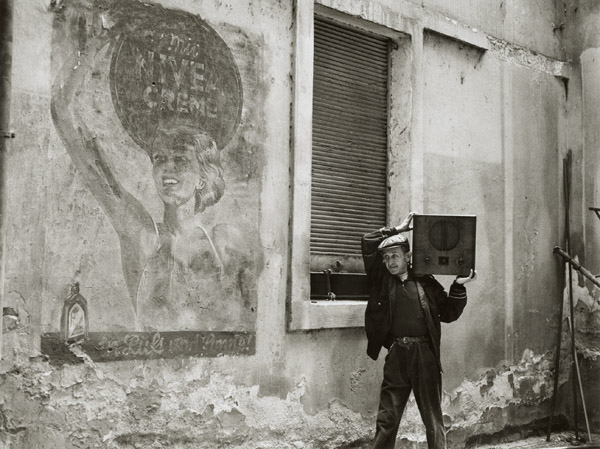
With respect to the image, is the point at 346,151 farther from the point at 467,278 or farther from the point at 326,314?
the point at 467,278

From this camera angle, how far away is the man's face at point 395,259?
629 centimetres

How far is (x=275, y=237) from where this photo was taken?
645 cm

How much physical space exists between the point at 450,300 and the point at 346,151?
169cm

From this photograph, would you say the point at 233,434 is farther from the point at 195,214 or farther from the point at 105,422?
the point at 195,214

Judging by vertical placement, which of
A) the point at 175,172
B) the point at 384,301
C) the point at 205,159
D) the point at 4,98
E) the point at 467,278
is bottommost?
the point at 384,301

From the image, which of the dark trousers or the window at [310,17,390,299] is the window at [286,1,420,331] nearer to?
the window at [310,17,390,299]

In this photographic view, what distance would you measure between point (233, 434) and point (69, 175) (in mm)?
2172

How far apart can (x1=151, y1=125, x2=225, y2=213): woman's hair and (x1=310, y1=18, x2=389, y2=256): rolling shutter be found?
115cm

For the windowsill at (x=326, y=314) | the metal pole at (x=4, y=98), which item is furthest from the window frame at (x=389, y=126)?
the metal pole at (x=4, y=98)


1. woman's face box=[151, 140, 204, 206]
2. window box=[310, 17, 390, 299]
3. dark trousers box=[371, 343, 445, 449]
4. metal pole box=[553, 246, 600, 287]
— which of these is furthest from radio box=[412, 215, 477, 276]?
metal pole box=[553, 246, 600, 287]

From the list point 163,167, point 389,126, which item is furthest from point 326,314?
point 389,126

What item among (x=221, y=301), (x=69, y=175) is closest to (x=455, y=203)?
(x=221, y=301)

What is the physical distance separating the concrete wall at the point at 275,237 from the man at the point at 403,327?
23.8 inches

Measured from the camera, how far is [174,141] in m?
5.89
